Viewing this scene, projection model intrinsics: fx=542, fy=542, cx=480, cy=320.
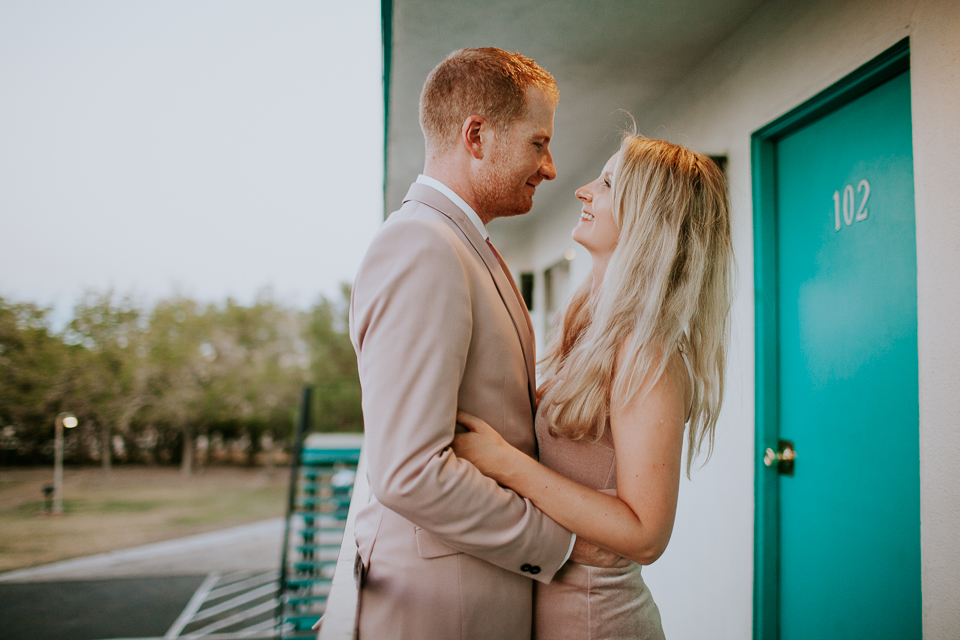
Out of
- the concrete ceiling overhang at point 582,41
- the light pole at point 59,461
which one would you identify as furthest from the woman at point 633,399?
the light pole at point 59,461

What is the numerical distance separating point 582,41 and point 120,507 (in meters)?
39.7

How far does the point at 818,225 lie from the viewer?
2115mm

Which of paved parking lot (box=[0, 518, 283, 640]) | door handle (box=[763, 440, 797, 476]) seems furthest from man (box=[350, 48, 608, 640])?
paved parking lot (box=[0, 518, 283, 640])

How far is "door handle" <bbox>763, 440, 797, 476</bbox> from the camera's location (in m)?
2.23

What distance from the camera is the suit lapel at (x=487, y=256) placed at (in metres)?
1.11

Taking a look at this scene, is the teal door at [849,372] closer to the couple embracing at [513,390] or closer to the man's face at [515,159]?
the couple embracing at [513,390]

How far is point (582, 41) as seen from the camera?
8.22ft

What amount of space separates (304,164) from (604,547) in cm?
5419

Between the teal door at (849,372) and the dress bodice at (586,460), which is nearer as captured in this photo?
the dress bodice at (586,460)

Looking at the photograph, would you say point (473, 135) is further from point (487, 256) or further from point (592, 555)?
point (592, 555)

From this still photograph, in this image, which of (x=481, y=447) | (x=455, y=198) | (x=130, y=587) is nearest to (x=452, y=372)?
(x=481, y=447)

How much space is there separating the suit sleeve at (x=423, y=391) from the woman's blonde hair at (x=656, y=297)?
0.31 m

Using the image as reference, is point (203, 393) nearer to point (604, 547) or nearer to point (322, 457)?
point (322, 457)

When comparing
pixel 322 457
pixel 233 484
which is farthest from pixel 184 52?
pixel 322 457
